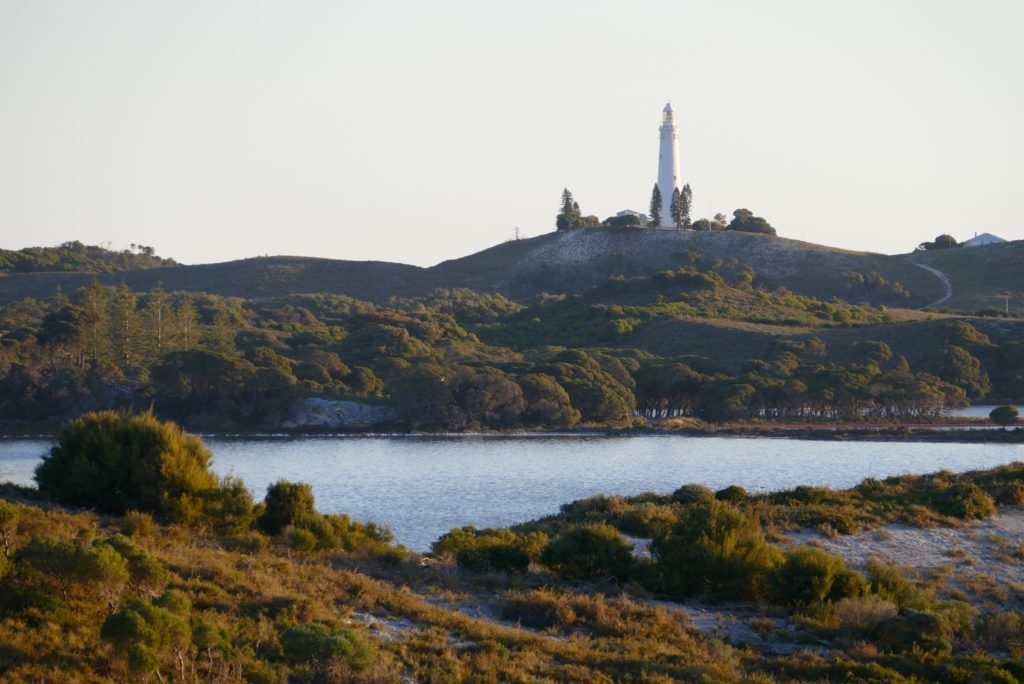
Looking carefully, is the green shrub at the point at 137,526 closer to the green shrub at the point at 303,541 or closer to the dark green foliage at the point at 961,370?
the green shrub at the point at 303,541

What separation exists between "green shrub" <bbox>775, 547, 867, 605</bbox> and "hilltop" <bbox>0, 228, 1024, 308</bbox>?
334 ft

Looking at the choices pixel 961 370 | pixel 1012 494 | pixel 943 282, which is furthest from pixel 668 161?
pixel 1012 494

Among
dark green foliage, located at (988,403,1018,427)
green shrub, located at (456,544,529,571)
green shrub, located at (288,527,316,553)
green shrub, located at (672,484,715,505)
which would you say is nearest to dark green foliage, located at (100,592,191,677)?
green shrub, located at (288,527,316,553)

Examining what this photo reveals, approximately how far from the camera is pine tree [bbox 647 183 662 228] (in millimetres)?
138250

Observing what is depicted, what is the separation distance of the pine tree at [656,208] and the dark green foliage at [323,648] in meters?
127

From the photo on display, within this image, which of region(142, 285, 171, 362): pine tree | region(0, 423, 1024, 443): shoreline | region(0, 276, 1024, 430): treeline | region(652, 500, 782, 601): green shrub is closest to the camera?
region(652, 500, 782, 601): green shrub

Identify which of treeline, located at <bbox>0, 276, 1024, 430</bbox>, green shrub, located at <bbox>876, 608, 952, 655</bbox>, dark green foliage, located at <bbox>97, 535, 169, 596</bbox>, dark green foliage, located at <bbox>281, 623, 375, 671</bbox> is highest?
treeline, located at <bbox>0, 276, 1024, 430</bbox>

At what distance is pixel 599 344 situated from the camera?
90.7 m

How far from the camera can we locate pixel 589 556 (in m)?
20.5

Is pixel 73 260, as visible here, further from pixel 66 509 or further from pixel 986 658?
pixel 986 658

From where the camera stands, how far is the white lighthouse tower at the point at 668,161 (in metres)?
134

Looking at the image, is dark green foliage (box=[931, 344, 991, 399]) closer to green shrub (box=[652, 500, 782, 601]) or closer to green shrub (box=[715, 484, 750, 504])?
green shrub (box=[715, 484, 750, 504])

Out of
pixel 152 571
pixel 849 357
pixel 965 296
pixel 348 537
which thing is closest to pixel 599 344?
pixel 849 357

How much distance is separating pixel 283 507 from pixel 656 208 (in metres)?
120
